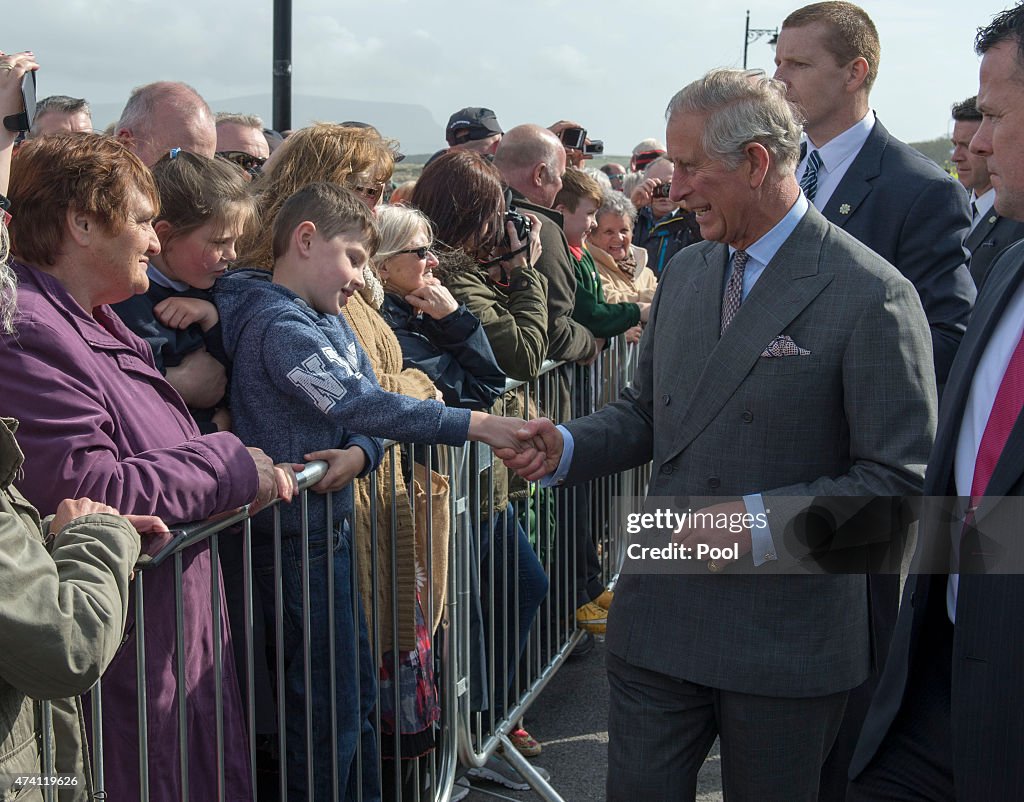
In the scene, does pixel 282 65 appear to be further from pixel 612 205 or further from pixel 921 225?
pixel 921 225

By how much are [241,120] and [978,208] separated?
4.85 metres

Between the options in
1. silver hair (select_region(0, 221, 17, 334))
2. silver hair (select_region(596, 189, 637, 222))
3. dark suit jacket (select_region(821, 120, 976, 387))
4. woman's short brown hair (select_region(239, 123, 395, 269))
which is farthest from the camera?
silver hair (select_region(596, 189, 637, 222))

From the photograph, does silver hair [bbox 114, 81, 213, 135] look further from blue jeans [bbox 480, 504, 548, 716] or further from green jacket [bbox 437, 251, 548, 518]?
blue jeans [bbox 480, 504, 548, 716]

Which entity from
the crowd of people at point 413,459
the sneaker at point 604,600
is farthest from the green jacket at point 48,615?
the sneaker at point 604,600

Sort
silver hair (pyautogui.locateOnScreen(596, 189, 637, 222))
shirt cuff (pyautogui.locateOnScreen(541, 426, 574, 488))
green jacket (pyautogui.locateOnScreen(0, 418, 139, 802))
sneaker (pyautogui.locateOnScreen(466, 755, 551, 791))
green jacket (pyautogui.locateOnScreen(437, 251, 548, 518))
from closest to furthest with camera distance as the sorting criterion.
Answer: green jacket (pyautogui.locateOnScreen(0, 418, 139, 802)) → shirt cuff (pyautogui.locateOnScreen(541, 426, 574, 488)) → green jacket (pyautogui.locateOnScreen(437, 251, 548, 518)) → sneaker (pyautogui.locateOnScreen(466, 755, 551, 791)) → silver hair (pyautogui.locateOnScreen(596, 189, 637, 222))

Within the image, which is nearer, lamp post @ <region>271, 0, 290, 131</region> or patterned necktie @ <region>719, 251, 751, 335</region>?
patterned necktie @ <region>719, 251, 751, 335</region>

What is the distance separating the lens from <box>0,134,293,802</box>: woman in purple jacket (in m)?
2.31

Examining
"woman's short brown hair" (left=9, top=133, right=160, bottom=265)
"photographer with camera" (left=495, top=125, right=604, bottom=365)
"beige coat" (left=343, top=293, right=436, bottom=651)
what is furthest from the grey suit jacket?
"photographer with camera" (left=495, top=125, right=604, bottom=365)

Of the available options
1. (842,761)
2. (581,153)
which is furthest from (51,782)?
(581,153)

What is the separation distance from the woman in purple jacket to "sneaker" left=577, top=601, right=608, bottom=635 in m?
2.85

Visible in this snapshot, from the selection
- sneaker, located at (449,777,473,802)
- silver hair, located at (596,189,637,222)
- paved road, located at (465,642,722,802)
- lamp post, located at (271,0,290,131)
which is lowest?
paved road, located at (465,642,722,802)

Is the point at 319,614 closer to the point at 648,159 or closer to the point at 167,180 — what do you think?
the point at 167,180

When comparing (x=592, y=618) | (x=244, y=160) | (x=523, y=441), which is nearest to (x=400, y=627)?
(x=523, y=441)

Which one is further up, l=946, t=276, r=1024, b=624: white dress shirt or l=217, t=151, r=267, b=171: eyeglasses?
l=217, t=151, r=267, b=171: eyeglasses
